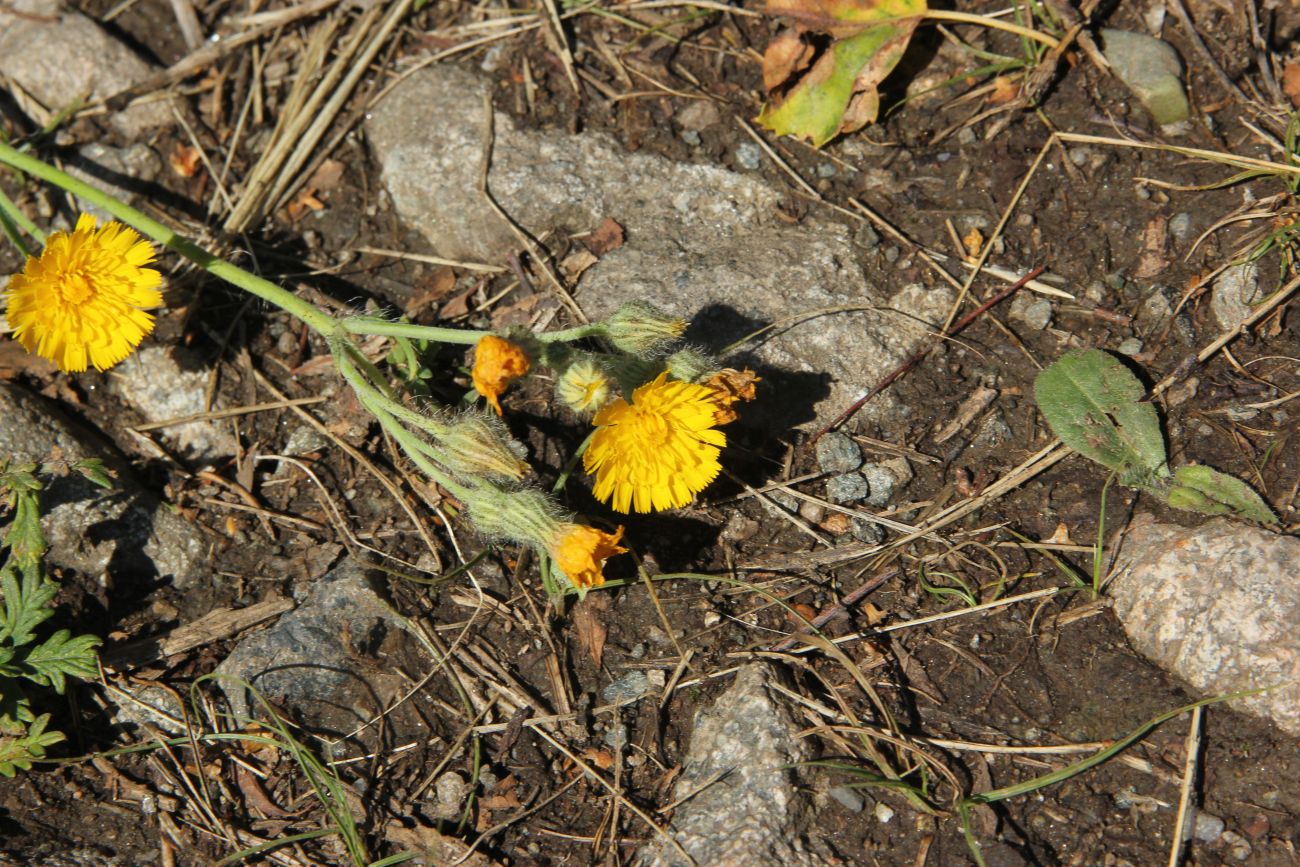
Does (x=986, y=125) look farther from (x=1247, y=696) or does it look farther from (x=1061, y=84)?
(x=1247, y=696)

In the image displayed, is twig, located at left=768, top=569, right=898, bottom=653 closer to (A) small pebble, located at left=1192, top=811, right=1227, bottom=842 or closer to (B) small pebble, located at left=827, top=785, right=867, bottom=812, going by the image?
(B) small pebble, located at left=827, top=785, right=867, bottom=812

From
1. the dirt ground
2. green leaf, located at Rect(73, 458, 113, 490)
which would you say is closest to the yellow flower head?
the dirt ground

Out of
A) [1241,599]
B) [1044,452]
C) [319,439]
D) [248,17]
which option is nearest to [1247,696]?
[1241,599]

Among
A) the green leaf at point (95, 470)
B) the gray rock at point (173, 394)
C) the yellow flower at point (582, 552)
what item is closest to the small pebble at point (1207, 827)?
the yellow flower at point (582, 552)

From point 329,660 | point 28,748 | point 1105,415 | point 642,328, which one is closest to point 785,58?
point 642,328

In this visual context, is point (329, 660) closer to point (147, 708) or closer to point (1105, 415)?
point (147, 708)

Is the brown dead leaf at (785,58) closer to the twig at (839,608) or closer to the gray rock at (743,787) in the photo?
the twig at (839,608)

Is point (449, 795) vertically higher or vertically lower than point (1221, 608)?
lower
